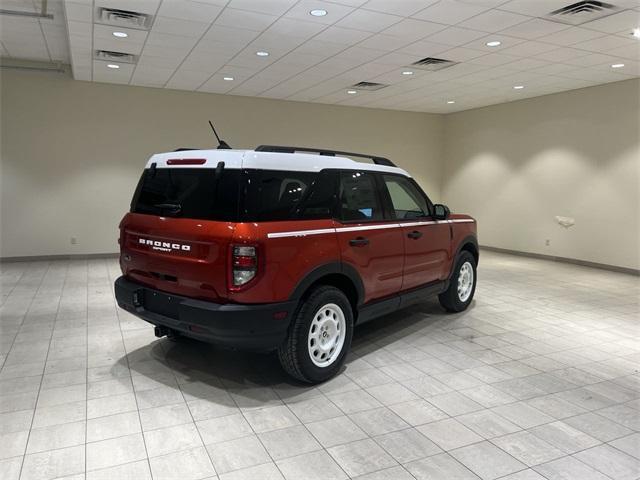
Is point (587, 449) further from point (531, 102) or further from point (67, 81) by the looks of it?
point (67, 81)

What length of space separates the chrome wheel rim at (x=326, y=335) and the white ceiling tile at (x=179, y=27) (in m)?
3.78

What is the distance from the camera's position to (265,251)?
115 inches

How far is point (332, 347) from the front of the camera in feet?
11.6

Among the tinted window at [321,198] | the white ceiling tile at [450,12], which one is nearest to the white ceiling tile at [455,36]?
the white ceiling tile at [450,12]

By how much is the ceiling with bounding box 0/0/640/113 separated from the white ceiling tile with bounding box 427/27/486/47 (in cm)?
1

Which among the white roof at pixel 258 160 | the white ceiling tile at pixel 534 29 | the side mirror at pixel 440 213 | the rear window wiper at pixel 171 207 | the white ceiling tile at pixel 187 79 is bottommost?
the side mirror at pixel 440 213

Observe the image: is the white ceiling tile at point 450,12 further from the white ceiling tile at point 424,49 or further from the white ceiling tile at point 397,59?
the white ceiling tile at point 397,59

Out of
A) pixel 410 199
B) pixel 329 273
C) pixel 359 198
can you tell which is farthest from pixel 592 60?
pixel 329 273

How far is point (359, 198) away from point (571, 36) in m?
3.86

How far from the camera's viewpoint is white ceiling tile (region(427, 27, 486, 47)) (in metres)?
5.38

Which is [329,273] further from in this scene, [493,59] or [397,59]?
[493,59]

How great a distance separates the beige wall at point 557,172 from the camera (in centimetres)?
826

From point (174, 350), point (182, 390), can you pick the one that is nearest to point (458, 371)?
point (182, 390)

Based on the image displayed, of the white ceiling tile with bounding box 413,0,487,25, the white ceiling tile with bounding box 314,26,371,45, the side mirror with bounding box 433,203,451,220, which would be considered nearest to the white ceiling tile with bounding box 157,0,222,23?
the white ceiling tile with bounding box 314,26,371,45
